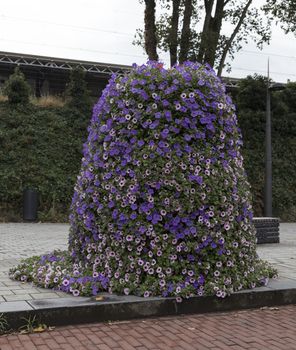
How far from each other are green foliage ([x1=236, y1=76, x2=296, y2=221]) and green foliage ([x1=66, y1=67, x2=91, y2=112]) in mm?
6675

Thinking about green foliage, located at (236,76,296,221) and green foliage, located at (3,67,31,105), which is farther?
green foliage, located at (236,76,296,221)

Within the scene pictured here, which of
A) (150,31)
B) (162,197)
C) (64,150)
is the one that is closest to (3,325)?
(162,197)

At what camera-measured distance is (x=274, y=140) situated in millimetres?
21266

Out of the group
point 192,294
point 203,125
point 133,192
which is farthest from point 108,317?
point 203,125

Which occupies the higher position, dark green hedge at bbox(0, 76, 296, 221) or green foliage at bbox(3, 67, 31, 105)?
green foliage at bbox(3, 67, 31, 105)

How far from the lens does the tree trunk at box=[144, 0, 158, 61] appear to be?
1580cm

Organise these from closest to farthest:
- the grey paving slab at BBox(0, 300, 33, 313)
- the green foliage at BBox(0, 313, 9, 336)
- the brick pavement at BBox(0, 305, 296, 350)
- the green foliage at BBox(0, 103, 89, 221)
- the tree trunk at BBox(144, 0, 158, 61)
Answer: the brick pavement at BBox(0, 305, 296, 350), the green foliage at BBox(0, 313, 9, 336), the grey paving slab at BBox(0, 300, 33, 313), the green foliage at BBox(0, 103, 89, 221), the tree trunk at BBox(144, 0, 158, 61)

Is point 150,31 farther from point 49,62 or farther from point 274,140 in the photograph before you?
point 49,62

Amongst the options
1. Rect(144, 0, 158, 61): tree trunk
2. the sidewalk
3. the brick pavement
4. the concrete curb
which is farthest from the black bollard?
the brick pavement

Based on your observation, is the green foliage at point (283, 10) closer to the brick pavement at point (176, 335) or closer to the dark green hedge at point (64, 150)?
the dark green hedge at point (64, 150)

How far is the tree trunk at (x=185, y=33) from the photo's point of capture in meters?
15.6

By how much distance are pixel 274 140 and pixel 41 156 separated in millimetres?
10374

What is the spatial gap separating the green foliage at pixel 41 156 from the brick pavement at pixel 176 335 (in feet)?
35.7

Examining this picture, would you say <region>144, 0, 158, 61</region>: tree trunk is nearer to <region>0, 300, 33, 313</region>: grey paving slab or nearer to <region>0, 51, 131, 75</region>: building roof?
<region>0, 51, 131, 75</region>: building roof
